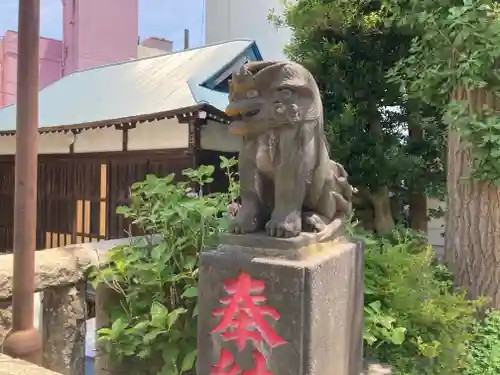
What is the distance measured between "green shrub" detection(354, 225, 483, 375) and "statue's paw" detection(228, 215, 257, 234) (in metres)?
1.31

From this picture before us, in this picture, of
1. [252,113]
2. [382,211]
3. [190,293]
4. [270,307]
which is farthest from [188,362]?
[382,211]

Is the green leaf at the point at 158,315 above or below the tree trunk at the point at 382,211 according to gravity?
below

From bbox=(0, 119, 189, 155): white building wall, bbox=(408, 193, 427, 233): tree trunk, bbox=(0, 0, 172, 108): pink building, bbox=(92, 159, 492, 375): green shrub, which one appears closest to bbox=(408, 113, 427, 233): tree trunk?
bbox=(408, 193, 427, 233): tree trunk

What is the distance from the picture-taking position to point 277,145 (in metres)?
2.25

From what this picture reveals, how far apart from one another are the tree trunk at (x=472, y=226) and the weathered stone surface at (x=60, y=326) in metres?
3.45

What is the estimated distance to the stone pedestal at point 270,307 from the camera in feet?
6.89

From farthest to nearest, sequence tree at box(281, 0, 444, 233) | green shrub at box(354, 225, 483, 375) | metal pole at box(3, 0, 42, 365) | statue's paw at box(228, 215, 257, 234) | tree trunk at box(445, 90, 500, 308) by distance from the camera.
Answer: tree at box(281, 0, 444, 233), tree trunk at box(445, 90, 500, 308), green shrub at box(354, 225, 483, 375), statue's paw at box(228, 215, 257, 234), metal pole at box(3, 0, 42, 365)

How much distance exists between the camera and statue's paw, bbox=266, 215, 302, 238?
2.19 meters

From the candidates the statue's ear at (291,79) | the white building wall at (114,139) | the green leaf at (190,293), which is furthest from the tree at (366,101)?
the statue's ear at (291,79)

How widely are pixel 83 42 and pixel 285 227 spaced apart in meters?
9.78

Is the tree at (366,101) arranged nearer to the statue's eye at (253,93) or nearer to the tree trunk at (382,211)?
the tree trunk at (382,211)

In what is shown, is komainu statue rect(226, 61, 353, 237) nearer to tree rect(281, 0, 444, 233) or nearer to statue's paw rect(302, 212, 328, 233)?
statue's paw rect(302, 212, 328, 233)

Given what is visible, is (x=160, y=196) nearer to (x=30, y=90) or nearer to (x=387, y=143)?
(x=30, y=90)

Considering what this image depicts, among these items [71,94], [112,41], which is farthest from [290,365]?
[112,41]
